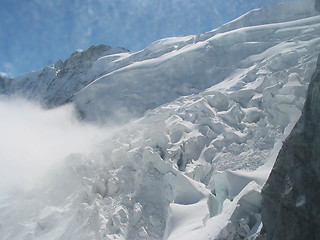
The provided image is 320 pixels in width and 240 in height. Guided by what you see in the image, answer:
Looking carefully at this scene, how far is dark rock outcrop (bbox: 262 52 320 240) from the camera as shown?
530 cm

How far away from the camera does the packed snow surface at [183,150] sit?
9281 millimetres

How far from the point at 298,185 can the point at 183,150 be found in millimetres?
6931

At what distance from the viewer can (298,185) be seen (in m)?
5.60

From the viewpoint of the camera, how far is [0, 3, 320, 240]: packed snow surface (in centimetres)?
928

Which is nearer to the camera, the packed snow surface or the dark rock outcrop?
the dark rock outcrop

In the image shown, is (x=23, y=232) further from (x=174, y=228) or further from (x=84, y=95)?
(x=84, y=95)

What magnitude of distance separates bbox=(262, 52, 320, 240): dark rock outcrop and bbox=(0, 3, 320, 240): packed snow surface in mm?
1008

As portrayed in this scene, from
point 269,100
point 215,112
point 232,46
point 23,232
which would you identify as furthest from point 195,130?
point 232,46

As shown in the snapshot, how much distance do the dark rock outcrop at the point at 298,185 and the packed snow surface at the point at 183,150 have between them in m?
1.01

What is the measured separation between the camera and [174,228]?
879cm

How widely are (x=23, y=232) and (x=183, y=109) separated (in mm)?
7214

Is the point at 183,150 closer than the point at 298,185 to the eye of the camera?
No

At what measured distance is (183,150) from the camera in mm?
12414

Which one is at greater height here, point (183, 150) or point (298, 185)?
point (298, 185)
